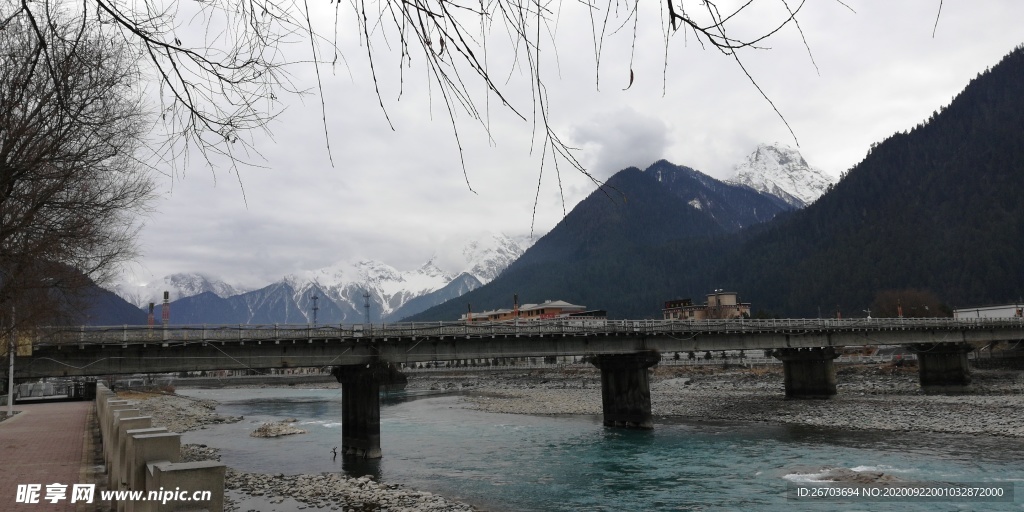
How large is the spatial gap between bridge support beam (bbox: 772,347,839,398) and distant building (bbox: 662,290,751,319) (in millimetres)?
81556

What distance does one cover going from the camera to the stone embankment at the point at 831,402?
3750 cm

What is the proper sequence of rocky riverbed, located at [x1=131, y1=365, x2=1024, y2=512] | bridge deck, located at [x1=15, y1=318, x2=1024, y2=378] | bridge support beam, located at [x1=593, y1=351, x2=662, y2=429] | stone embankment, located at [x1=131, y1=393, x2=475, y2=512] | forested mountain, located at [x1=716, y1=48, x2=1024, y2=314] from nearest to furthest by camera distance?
stone embankment, located at [x1=131, y1=393, x2=475, y2=512] < rocky riverbed, located at [x1=131, y1=365, x2=1024, y2=512] < bridge deck, located at [x1=15, y1=318, x2=1024, y2=378] < bridge support beam, located at [x1=593, y1=351, x2=662, y2=429] < forested mountain, located at [x1=716, y1=48, x2=1024, y2=314]

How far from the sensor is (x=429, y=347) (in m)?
36.6

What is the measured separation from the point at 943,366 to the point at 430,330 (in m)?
53.7

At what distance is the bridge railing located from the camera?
27891 mm

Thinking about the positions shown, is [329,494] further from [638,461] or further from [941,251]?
[941,251]

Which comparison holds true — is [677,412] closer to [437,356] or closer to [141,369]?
[437,356]

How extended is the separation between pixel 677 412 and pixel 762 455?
23.3m

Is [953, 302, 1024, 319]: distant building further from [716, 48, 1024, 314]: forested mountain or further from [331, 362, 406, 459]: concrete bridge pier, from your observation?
[331, 362, 406, 459]: concrete bridge pier

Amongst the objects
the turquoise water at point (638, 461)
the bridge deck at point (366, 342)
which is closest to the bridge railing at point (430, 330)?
the bridge deck at point (366, 342)

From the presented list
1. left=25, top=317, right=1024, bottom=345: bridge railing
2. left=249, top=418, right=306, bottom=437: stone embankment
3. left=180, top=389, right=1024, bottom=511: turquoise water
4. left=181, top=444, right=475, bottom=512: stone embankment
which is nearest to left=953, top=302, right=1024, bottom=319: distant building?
left=25, top=317, right=1024, bottom=345: bridge railing

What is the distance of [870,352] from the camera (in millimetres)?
103250

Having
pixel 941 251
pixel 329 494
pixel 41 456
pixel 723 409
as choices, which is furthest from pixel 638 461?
pixel 941 251

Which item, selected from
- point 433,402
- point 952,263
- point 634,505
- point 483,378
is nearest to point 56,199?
point 634,505
